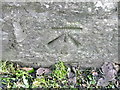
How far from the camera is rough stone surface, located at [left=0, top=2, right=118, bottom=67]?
1874mm

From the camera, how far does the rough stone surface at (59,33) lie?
6.15ft

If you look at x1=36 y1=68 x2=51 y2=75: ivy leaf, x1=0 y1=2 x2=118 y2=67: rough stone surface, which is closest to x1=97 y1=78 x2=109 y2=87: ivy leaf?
x1=0 y1=2 x2=118 y2=67: rough stone surface

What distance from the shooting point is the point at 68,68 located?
7.38ft

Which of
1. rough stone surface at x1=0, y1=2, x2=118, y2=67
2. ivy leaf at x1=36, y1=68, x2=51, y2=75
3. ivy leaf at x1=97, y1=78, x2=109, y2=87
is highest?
rough stone surface at x1=0, y1=2, x2=118, y2=67

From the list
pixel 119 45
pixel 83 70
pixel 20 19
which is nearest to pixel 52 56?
pixel 83 70

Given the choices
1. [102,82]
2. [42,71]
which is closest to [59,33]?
[42,71]

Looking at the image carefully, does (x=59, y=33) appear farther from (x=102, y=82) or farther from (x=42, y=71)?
(x=102, y=82)

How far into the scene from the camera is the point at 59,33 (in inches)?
80.1

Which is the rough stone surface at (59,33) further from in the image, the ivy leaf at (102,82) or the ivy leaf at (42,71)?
the ivy leaf at (102,82)

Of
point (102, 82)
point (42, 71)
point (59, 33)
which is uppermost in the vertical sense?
point (59, 33)

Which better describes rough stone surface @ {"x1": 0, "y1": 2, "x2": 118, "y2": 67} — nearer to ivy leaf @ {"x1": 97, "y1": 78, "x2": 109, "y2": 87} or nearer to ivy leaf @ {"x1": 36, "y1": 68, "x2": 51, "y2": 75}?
ivy leaf @ {"x1": 36, "y1": 68, "x2": 51, "y2": 75}

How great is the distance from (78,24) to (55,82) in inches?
23.7

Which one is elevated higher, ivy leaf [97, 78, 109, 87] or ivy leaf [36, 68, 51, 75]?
ivy leaf [36, 68, 51, 75]

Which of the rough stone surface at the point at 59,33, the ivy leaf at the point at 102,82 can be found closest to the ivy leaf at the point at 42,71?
the rough stone surface at the point at 59,33
